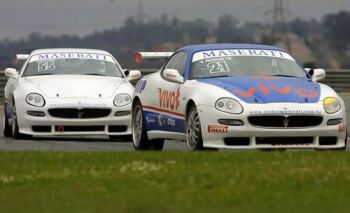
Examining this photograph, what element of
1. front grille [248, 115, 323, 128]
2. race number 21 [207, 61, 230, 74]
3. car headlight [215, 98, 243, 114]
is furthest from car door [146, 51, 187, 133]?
front grille [248, 115, 323, 128]

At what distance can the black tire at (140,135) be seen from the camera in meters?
15.5

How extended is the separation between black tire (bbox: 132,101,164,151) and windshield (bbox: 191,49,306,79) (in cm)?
131

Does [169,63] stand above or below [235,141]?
above

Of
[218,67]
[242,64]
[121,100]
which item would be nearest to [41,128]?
[121,100]

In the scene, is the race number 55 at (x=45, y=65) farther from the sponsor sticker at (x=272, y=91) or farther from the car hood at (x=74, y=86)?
the sponsor sticker at (x=272, y=91)

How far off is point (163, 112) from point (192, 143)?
45.2 inches

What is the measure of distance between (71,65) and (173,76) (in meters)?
4.61

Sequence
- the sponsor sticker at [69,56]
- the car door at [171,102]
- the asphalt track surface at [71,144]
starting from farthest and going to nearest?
the sponsor sticker at [69,56] → the asphalt track surface at [71,144] → the car door at [171,102]

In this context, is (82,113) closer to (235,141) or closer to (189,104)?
(189,104)

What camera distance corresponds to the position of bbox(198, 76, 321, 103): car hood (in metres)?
13.3

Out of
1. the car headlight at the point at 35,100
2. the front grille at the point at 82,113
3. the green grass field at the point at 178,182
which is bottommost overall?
the front grille at the point at 82,113

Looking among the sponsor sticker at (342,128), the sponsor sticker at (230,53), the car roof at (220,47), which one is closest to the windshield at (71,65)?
the car roof at (220,47)

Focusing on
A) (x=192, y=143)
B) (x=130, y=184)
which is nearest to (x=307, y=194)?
(x=130, y=184)

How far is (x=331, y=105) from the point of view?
44.4 ft
